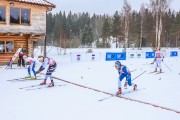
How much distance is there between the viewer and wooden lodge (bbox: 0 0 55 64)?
79.9 feet

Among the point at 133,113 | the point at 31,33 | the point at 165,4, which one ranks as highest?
the point at 165,4

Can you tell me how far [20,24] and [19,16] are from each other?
75 centimetres

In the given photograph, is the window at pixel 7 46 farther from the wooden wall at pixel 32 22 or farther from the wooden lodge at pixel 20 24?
the wooden wall at pixel 32 22

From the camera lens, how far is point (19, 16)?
82.0ft

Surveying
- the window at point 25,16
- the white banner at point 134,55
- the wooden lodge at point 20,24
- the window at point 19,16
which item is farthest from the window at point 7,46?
the white banner at point 134,55

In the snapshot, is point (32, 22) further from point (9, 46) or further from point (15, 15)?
point (9, 46)

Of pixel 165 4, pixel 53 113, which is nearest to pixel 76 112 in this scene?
pixel 53 113

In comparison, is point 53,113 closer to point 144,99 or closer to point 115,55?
point 144,99

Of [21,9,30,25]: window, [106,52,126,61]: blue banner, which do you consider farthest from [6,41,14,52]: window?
[106,52,126,61]: blue banner

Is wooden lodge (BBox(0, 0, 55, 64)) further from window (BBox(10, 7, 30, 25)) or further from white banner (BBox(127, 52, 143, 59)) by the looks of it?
white banner (BBox(127, 52, 143, 59))

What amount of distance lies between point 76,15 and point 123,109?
136100 millimetres

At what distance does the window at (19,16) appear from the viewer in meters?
A: 24.7

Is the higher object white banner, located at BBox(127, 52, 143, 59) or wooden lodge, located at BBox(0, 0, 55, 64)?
wooden lodge, located at BBox(0, 0, 55, 64)

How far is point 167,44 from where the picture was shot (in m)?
75.9
